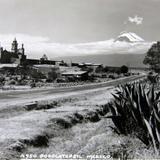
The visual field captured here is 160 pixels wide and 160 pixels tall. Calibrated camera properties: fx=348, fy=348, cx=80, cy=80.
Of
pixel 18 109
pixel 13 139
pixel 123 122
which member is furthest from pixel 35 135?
pixel 18 109

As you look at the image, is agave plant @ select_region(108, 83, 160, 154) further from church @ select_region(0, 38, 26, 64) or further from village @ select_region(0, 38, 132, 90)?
church @ select_region(0, 38, 26, 64)

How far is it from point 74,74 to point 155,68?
3538 cm

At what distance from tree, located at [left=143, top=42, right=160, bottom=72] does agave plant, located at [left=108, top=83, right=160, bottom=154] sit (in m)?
46.5

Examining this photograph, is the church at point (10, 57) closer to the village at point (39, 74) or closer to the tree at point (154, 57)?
the village at point (39, 74)

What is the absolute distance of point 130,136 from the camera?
9781mm

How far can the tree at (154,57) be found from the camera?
56844 mm

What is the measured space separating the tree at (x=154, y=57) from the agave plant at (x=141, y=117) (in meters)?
46.5

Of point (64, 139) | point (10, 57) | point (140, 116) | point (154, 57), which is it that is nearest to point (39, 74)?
point (154, 57)

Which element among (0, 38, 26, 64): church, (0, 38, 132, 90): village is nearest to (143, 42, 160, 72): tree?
(0, 38, 132, 90): village

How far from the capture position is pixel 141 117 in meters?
9.09

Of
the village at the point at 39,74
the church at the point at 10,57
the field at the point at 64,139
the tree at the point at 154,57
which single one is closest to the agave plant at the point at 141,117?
the field at the point at 64,139

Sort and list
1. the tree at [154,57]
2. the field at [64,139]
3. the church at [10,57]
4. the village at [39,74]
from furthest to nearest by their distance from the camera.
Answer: the church at [10,57]
the village at [39,74]
the tree at [154,57]
the field at [64,139]

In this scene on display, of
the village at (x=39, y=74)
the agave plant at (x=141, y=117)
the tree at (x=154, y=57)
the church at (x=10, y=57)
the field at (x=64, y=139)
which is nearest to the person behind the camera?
the agave plant at (x=141, y=117)

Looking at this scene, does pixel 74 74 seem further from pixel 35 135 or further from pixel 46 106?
pixel 35 135
